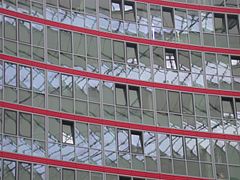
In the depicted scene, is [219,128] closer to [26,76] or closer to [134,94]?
[134,94]

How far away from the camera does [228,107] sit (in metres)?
58.9

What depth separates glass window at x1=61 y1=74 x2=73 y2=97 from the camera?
55.6 m

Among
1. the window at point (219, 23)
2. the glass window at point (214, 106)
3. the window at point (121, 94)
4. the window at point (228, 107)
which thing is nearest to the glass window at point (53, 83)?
the window at point (121, 94)

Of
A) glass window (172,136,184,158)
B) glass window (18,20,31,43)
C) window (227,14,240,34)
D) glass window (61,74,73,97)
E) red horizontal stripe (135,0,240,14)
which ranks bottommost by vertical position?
glass window (172,136,184,158)

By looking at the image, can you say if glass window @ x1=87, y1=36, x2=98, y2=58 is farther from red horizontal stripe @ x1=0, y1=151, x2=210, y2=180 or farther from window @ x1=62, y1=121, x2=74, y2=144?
red horizontal stripe @ x1=0, y1=151, x2=210, y2=180

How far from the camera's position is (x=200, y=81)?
58938 mm

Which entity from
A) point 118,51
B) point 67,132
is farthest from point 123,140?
point 118,51

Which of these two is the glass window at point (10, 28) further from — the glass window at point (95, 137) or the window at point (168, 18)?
the window at point (168, 18)

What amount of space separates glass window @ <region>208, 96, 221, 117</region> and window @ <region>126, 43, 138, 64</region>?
5419mm

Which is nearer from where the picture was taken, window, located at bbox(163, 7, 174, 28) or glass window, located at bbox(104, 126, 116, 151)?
glass window, located at bbox(104, 126, 116, 151)

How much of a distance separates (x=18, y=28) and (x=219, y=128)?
14.0 meters

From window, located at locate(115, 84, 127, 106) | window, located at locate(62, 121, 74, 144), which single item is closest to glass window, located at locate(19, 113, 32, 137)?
window, located at locate(62, 121, 74, 144)

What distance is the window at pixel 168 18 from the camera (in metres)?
60.2

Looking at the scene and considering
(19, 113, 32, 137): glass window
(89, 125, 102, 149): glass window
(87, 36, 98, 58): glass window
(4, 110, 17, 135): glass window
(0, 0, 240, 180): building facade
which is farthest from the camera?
(87, 36, 98, 58): glass window
